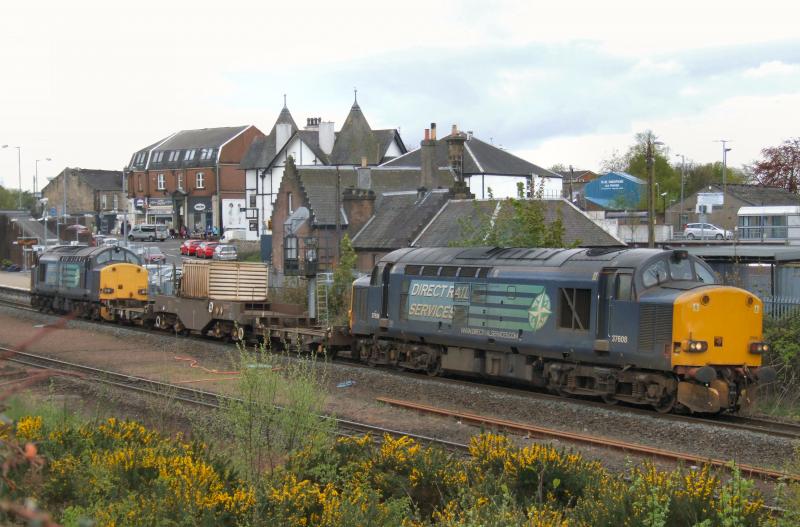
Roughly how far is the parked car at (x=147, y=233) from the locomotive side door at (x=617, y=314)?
251 ft

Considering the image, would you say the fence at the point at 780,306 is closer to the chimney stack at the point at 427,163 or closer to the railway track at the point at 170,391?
the railway track at the point at 170,391

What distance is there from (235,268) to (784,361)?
59.6 ft

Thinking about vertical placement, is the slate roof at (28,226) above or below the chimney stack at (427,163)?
below

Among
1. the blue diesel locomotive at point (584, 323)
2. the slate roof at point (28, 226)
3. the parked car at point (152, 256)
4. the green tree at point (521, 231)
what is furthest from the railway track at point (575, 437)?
the slate roof at point (28, 226)

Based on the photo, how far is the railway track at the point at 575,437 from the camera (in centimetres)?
1355

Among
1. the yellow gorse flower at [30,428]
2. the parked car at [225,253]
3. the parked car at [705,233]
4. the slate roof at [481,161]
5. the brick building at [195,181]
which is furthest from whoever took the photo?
the brick building at [195,181]

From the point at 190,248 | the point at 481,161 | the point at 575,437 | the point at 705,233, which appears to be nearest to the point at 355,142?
the point at 481,161

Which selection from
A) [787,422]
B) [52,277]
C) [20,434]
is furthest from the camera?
[52,277]

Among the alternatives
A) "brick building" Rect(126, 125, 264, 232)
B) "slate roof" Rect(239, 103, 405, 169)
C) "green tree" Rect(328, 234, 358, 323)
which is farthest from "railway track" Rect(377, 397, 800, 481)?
"brick building" Rect(126, 125, 264, 232)

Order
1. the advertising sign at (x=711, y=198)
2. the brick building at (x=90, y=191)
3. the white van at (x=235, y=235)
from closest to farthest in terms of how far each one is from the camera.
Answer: the advertising sign at (x=711, y=198) < the white van at (x=235, y=235) < the brick building at (x=90, y=191)

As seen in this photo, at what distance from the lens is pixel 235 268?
3127cm

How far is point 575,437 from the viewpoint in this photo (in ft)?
51.9

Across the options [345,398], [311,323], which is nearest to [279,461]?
[345,398]

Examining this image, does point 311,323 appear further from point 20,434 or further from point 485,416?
point 20,434
